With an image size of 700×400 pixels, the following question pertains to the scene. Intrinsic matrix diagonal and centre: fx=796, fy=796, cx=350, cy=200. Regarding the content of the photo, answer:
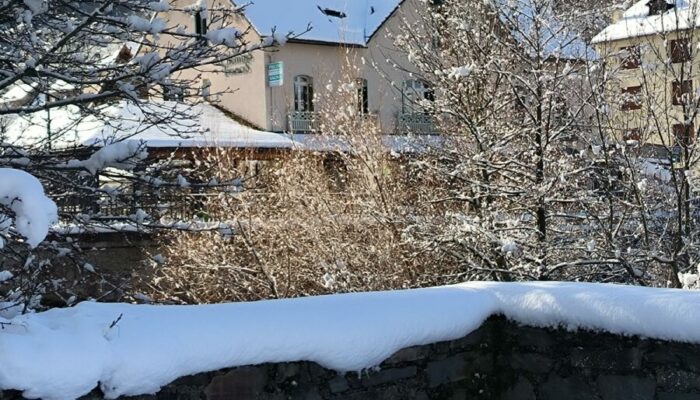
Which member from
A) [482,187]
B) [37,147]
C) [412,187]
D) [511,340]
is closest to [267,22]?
[412,187]

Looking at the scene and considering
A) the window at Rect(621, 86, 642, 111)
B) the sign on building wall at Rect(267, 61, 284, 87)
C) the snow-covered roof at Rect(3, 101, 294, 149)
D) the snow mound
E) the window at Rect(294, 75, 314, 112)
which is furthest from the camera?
the window at Rect(294, 75, 314, 112)

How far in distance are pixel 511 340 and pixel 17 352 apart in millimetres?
2369

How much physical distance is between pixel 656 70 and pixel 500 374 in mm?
5017

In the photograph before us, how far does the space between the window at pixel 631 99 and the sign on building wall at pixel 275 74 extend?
13.5 meters

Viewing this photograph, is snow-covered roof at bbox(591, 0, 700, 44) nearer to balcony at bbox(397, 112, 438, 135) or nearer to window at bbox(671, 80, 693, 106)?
window at bbox(671, 80, 693, 106)

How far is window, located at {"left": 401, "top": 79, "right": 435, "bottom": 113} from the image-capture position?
33.7ft

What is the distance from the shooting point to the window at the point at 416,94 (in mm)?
10266

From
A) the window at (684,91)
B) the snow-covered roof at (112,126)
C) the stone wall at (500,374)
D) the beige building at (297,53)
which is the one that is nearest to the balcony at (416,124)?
the snow-covered roof at (112,126)

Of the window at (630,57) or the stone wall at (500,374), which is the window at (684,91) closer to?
the window at (630,57)

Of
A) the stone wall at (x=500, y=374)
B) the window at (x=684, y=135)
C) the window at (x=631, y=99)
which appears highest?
the window at (x=631, y=99)

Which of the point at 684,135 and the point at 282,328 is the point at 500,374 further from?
the point at 684,135

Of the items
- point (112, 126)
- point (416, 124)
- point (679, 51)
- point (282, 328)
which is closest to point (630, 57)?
point (679, 51)

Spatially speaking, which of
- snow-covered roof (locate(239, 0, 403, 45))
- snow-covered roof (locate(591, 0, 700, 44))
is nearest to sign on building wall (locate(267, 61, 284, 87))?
snow-covered roof (locate(239, 0, 403, 45))

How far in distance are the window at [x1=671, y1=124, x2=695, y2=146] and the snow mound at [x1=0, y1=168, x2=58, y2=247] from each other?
21.6 ft
